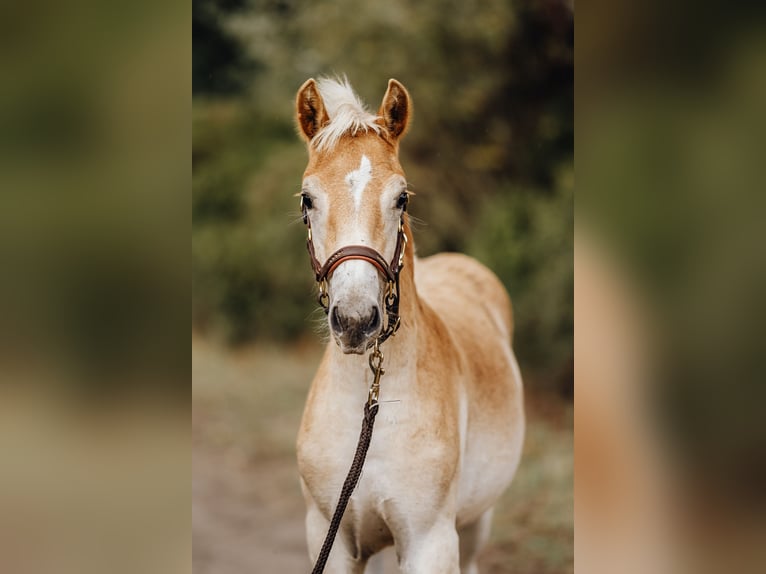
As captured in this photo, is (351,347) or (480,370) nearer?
(351,347)

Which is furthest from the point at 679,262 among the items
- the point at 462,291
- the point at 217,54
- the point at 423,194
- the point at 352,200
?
the point at 217,54

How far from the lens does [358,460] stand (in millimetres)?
2309

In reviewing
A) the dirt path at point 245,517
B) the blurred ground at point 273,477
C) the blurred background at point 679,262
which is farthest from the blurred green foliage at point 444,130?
the blurred background at point 679,262

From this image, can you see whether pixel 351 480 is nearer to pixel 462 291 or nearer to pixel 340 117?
pixel 340 117

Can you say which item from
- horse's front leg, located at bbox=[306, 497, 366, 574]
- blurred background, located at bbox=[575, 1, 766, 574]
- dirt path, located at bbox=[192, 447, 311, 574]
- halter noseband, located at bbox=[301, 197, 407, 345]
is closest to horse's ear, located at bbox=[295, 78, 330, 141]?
halter noseband, located at bbox=[301, 197, 407, 345]

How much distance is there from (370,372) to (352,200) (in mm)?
635

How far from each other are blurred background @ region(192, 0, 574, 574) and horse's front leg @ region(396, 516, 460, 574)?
3.38 m

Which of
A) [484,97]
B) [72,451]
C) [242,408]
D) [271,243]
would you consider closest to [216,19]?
[271,243]

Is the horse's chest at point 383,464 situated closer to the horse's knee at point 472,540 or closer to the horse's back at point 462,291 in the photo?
the horse's back at point 462,291

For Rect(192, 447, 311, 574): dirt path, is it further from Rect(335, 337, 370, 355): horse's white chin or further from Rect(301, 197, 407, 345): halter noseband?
Rect(335, 337, 370, 355): horse's white chin

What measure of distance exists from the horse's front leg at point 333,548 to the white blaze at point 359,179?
1.12 m

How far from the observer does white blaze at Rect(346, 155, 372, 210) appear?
2.20 meters

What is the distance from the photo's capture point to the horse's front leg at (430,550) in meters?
2.46

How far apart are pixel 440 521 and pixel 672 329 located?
1379 mm
